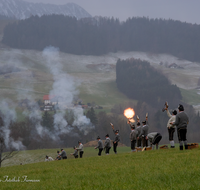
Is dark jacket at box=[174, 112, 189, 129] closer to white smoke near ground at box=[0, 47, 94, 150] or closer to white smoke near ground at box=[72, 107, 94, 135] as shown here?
white smoke near ground at box=[0, 47, 94, 150]

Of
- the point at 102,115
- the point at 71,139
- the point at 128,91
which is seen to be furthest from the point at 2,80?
the point at 71,139

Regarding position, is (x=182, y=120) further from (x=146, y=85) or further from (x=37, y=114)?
(x=146, y=85)

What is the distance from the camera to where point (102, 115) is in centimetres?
10938

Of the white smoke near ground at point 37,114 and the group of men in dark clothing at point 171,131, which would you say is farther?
the white smoke near ground at point 37,114

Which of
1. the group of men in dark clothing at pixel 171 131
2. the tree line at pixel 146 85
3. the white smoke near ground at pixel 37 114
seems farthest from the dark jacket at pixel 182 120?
the tree line at pixel 146 85

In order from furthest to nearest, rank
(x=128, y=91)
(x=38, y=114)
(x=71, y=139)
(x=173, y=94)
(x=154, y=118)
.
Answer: (x=128, y=91) < (x=173, y=94) < (x=154, y=118) < (x=38, y=114) < (x=71, y=139)

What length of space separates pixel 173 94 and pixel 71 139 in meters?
85.3

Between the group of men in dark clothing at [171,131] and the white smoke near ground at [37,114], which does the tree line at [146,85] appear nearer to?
the white smoke near ground at [37,114]

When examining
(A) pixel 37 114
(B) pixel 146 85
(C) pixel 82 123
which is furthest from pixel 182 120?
(B) pixel 146 85

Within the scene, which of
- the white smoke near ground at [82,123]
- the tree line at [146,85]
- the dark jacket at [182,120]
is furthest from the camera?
the tree line at [146,85]

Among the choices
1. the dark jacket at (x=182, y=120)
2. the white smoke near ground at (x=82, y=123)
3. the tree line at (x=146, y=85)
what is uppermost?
the tree line at (x=146, y=85)

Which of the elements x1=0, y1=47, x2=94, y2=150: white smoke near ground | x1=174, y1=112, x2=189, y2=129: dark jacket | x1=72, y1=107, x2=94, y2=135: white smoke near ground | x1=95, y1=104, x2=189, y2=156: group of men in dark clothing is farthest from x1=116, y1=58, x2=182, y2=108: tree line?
x1=174, y1=112, x2=189, y2=129: dark jacket

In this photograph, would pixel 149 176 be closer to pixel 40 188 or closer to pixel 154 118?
pixel 40 188

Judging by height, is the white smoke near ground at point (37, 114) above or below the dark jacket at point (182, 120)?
above
